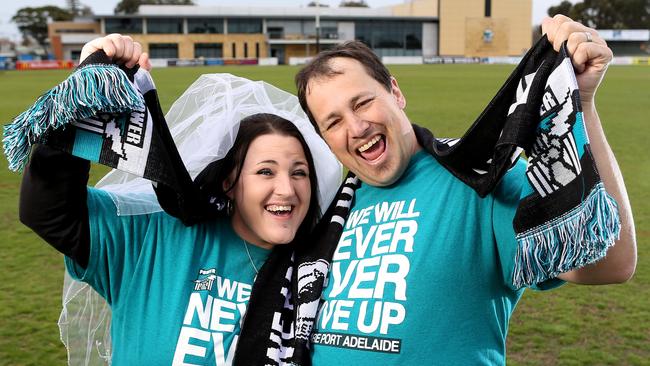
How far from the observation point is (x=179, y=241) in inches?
86.3

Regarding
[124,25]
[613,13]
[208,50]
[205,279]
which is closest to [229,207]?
[205,279]

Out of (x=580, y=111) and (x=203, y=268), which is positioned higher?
(x=580, y=111)

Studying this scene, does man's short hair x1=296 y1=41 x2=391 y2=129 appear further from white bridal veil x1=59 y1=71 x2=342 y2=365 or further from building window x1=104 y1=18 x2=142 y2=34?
building window x1=104 y1=18 x2=142 y2=34

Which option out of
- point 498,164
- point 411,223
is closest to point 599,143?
point 498,164

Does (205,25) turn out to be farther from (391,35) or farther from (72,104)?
(72,104)

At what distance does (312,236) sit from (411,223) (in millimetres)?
440

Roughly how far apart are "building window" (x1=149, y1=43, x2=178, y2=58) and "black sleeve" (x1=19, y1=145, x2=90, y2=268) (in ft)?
237

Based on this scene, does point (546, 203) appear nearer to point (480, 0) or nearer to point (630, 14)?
point (480, 0)

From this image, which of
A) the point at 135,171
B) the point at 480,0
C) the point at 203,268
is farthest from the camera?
the point at 480,0

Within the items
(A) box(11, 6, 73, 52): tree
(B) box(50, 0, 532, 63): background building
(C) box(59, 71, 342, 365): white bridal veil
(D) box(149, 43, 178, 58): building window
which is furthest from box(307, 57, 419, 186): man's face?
(A) box(11, 6, 73, 52): tree

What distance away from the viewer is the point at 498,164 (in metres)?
1.78

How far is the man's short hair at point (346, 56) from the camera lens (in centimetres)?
224

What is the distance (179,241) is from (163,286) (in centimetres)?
15

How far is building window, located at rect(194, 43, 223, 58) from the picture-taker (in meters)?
72.4
